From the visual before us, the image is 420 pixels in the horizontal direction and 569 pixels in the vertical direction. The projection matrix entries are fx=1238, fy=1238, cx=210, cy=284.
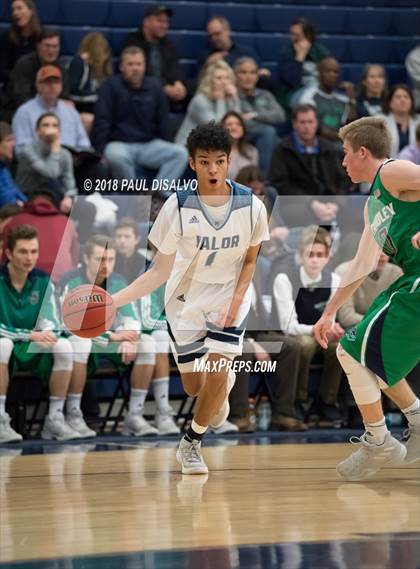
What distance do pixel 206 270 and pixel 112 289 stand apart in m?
1.58

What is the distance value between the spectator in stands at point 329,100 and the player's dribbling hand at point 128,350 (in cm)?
393

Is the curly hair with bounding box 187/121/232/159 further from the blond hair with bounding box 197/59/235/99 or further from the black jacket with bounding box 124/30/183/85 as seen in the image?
the black jacket with bounding box 124/30/183/85

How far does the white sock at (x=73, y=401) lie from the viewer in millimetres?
8109

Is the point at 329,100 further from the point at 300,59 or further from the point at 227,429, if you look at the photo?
the point at 227,429

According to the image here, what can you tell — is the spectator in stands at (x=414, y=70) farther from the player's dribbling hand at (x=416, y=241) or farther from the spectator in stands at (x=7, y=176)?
the player's dribbling hand at (x=416, y=241)

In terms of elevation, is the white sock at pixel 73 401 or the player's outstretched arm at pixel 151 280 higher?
the player's outstretched arm at pixel 151 280

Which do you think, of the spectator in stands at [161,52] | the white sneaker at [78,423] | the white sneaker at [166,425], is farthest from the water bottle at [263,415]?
the spectator in stands at [161,52]

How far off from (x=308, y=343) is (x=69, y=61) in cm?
460

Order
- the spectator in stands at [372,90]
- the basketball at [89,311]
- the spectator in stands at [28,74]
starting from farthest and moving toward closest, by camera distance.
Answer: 1. the spectator in stands at [372,90]
2. the spectator in stands at [28,74]
3. the basketball at [89,311]

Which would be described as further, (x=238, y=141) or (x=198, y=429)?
(x=238, y=141)

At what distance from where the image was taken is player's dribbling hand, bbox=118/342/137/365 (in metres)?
8.00

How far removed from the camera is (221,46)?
12.0 meters

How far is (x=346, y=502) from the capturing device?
5.43 m

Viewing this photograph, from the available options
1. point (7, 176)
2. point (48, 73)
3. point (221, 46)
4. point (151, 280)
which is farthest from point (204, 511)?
point (221, 46)
